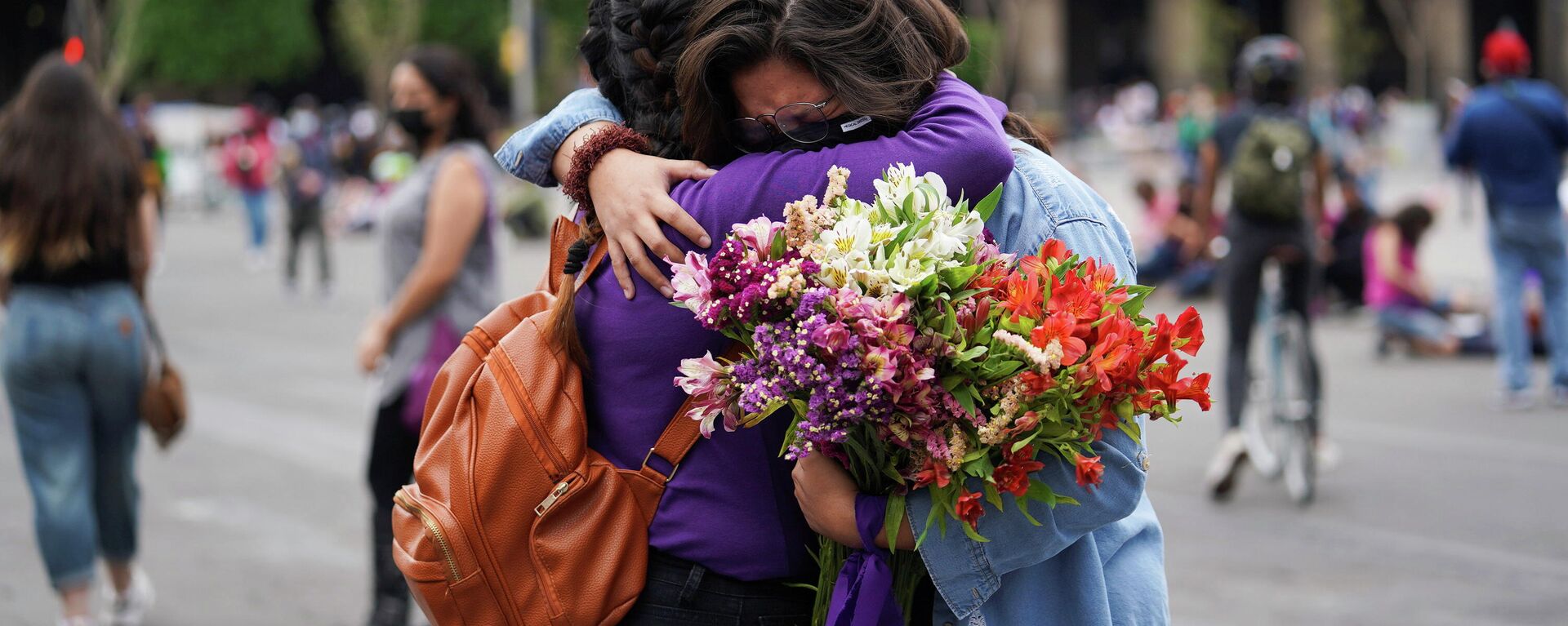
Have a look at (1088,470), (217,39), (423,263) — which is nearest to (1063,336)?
(1088,470)

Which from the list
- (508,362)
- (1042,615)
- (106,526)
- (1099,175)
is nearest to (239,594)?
(106,526)

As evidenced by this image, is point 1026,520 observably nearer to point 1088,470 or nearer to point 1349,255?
point 1088,470

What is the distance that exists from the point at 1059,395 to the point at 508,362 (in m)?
0.79

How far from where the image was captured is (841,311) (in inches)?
71.9

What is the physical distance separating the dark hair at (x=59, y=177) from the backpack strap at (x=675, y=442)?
343cm

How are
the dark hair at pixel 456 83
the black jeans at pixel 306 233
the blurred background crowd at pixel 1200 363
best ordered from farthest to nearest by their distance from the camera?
1. the black jeans at pixel 306 233
2. the blurred background crowd at pixel 1200 363
3. the dark hair at pixel 456 83

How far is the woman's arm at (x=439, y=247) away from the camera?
16.0 feet

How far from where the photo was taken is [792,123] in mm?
2117

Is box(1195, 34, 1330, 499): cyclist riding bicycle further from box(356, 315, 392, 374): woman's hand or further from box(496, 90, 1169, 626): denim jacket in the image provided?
box(496, 90, 1169, 626): denim jacket

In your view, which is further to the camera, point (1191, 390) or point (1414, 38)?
point (1414, 38)

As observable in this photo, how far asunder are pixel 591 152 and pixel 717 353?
38 centimetres

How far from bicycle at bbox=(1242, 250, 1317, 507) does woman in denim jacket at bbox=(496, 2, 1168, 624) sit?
5.05 meters

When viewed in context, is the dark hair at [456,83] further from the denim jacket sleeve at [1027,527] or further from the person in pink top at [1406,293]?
the person in pink top at [1406,293]

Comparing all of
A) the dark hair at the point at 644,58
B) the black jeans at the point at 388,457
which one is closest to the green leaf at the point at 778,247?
the dark hair at the point at 644,58
